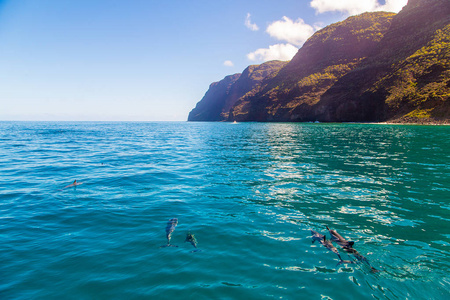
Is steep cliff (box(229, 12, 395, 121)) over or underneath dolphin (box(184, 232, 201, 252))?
over

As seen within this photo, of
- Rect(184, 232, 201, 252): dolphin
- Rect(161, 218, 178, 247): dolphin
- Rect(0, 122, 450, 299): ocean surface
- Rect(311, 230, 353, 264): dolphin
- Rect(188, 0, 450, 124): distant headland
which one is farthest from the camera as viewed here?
Rect(188, 0, 450, 124): distant headland

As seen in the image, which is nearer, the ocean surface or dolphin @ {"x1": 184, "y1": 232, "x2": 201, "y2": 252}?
the ocean surface

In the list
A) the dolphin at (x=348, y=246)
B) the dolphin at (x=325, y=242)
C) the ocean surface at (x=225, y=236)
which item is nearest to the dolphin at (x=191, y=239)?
the ocean surface at (x=225, y=236)

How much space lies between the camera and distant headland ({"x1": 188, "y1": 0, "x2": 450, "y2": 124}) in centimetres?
7781

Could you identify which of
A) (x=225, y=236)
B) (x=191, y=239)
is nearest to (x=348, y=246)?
(x=225, y=236)

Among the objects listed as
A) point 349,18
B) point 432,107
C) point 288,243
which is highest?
point 349,18

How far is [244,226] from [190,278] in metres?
2.92

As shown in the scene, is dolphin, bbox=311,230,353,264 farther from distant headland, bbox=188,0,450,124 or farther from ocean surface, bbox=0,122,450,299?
distant headland, bbox=188,0,450,124

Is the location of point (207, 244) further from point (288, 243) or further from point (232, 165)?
point (232, 165)

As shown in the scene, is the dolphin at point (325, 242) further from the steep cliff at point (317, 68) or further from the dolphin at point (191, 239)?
the steep cliff at point (317, 68)

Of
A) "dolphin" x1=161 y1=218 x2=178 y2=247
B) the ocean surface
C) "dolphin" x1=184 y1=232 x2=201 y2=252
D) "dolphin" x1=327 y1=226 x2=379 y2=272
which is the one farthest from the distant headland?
"dolphin" x1=184 y1=232 x2=201 y2=252

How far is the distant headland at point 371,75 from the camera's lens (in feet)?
255

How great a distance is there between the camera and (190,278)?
4.98 metres

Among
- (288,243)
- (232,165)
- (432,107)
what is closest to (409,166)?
(232,165)
